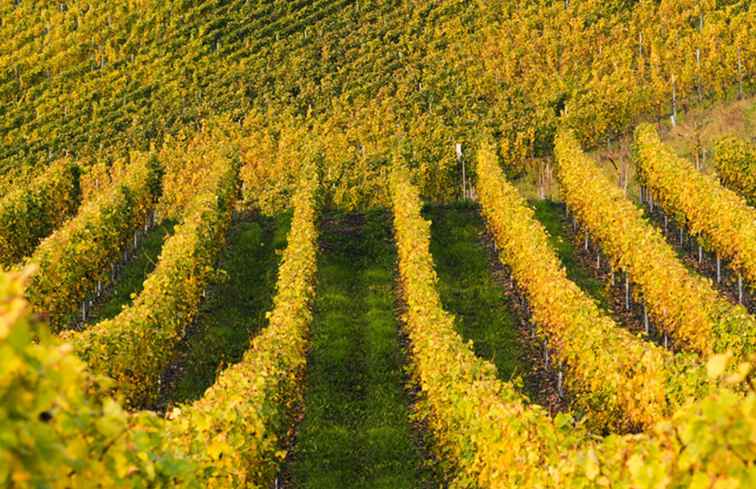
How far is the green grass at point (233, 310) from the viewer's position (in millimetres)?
30844

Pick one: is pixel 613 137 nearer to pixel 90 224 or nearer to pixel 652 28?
pixel 652 28

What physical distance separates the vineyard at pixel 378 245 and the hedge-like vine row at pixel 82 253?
0.16 meters

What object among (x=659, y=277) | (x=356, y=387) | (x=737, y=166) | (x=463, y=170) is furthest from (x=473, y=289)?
(x=737, y=166)

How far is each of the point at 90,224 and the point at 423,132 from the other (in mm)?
31782

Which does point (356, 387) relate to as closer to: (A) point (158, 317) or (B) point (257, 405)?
(A) point (158, 317)

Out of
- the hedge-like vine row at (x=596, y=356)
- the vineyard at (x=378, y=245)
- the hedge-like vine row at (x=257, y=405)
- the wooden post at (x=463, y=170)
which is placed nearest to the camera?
the vineyard at (x=378, y=245)

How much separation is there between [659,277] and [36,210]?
86.6 ft

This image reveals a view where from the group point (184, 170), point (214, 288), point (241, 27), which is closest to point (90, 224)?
point (214, 288)

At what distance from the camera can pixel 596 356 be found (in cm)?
2356

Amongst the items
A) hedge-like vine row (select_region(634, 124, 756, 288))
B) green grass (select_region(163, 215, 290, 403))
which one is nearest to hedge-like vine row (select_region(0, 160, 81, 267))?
green grass (select_region(163, 215, 290, 403))

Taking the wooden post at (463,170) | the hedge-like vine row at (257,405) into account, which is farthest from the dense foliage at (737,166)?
the hedge-like vine row at (257,405)

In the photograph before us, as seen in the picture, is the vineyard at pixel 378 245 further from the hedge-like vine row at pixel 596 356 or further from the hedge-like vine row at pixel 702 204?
the hedge-like vine row at pixel 702 204

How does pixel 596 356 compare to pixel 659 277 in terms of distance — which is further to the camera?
pixel 659 277

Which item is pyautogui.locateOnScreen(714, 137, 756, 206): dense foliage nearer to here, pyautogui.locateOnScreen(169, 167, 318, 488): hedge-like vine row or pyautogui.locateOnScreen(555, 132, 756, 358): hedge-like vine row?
pyautogui.locateOnScreen(555, 132, 756, 358): hedge-like vine row
